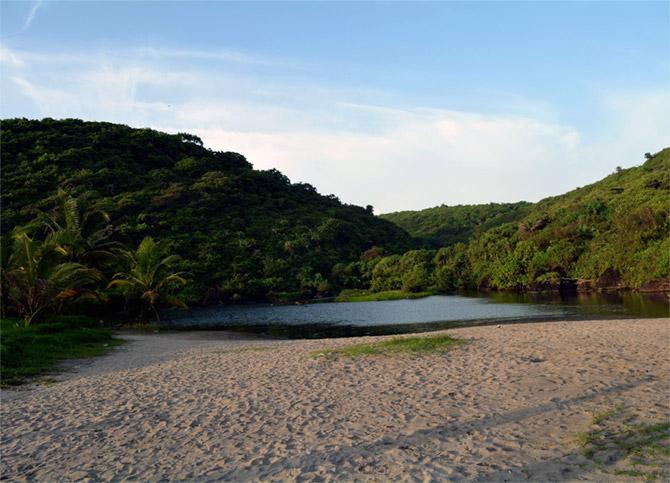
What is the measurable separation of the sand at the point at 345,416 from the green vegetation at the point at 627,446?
0.81ft

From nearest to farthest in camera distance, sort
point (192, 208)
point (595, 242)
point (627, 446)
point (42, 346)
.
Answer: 1. point (627, 446)
2. point (42, 346)
3. point (595, 242)
4. point (192, 208)

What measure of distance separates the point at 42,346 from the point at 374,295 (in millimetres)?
54443

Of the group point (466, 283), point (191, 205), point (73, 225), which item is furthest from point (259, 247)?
point (73, 225)

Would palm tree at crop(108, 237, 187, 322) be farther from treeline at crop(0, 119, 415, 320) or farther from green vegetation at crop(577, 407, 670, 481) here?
green vegetation at crop(577, 407, 670, 481)

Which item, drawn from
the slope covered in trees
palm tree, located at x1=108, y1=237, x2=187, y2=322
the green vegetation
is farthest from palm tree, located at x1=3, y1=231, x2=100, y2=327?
the slope covered in trees

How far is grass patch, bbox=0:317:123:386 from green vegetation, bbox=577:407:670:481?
14090mm

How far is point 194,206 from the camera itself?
272 feet

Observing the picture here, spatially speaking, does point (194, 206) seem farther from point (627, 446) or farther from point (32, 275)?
point (627, 446)

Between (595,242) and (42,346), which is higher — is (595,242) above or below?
above

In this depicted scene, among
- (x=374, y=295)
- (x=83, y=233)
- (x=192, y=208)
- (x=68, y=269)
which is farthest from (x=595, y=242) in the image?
(x=68, y=269)

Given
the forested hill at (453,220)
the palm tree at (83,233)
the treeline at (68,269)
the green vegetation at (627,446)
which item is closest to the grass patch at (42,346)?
the treeline at (68,269)

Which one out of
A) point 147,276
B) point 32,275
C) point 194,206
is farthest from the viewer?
point 194,206

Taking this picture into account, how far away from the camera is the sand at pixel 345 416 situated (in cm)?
Result: 714

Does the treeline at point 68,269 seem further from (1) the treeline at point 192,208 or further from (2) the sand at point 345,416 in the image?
(1) the treeline at point 192,208
